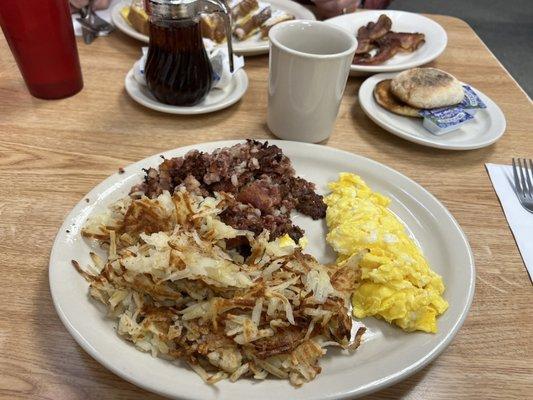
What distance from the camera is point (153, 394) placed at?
81 centimetres

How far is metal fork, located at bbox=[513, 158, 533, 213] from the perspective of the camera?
1281 mm

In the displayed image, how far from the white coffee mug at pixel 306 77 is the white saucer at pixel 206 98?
0.20 m

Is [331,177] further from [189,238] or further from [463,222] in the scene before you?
[189,238]

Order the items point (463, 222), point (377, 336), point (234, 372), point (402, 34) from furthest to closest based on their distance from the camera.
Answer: point (402, 34), point (463, 222), point (377, 336), point (234, 372)

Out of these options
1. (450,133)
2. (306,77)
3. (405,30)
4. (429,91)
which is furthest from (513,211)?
(405,30)

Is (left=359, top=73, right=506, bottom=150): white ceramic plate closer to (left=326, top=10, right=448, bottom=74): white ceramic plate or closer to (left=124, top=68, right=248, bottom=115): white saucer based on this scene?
(left=326, top=10, right=448, bottom=74): white ceramic plate

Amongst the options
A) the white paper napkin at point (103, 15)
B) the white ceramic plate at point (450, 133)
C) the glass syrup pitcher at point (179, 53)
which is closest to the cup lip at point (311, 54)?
the glass syrup pitcher at point (179, 53)

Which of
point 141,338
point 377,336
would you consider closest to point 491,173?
point 377,336

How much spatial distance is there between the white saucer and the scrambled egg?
62 cm

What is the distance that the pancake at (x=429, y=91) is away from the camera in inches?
58.7

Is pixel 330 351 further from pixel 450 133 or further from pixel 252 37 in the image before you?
pixel 252 37

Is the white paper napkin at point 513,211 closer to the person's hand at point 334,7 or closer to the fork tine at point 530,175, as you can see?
the fork tine at point 530,175

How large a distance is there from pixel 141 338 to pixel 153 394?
0.10 m

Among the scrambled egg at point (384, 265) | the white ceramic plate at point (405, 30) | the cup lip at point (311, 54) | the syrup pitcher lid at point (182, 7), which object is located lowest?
the scrambled egg at point (384, 265)
